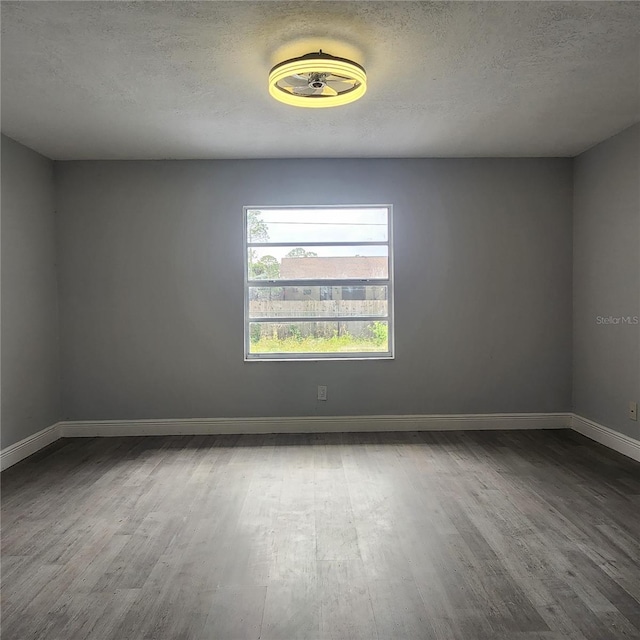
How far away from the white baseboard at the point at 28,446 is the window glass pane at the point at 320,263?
86.9 inches

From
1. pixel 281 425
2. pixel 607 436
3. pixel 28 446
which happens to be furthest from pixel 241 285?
pixel 607 436

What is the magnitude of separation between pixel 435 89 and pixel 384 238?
1853 millimetres

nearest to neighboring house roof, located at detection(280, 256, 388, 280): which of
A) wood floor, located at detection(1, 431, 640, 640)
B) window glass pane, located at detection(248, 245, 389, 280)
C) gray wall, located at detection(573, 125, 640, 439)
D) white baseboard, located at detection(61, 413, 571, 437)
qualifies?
window glass pane, located at detection(248, 245, 389, 280)

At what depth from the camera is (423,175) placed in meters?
4.80

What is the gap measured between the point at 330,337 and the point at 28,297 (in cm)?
256

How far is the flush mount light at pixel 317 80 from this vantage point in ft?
8.46

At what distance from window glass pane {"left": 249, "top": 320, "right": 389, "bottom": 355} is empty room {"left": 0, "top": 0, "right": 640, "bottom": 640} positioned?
0.03 m

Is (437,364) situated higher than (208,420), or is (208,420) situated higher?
(437,364)

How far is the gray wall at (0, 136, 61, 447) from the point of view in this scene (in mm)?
3961

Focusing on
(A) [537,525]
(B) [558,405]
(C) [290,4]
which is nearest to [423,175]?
(B) [558,405]

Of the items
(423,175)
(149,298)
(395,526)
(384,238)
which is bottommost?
(395,526)

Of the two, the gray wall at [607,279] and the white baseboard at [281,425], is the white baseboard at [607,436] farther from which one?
the white baseboard at [281,425]

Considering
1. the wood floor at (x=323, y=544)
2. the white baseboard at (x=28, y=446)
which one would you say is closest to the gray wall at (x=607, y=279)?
the wood floor at (x=323, y=544)

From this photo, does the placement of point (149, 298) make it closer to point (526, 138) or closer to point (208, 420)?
point (208, 420)
